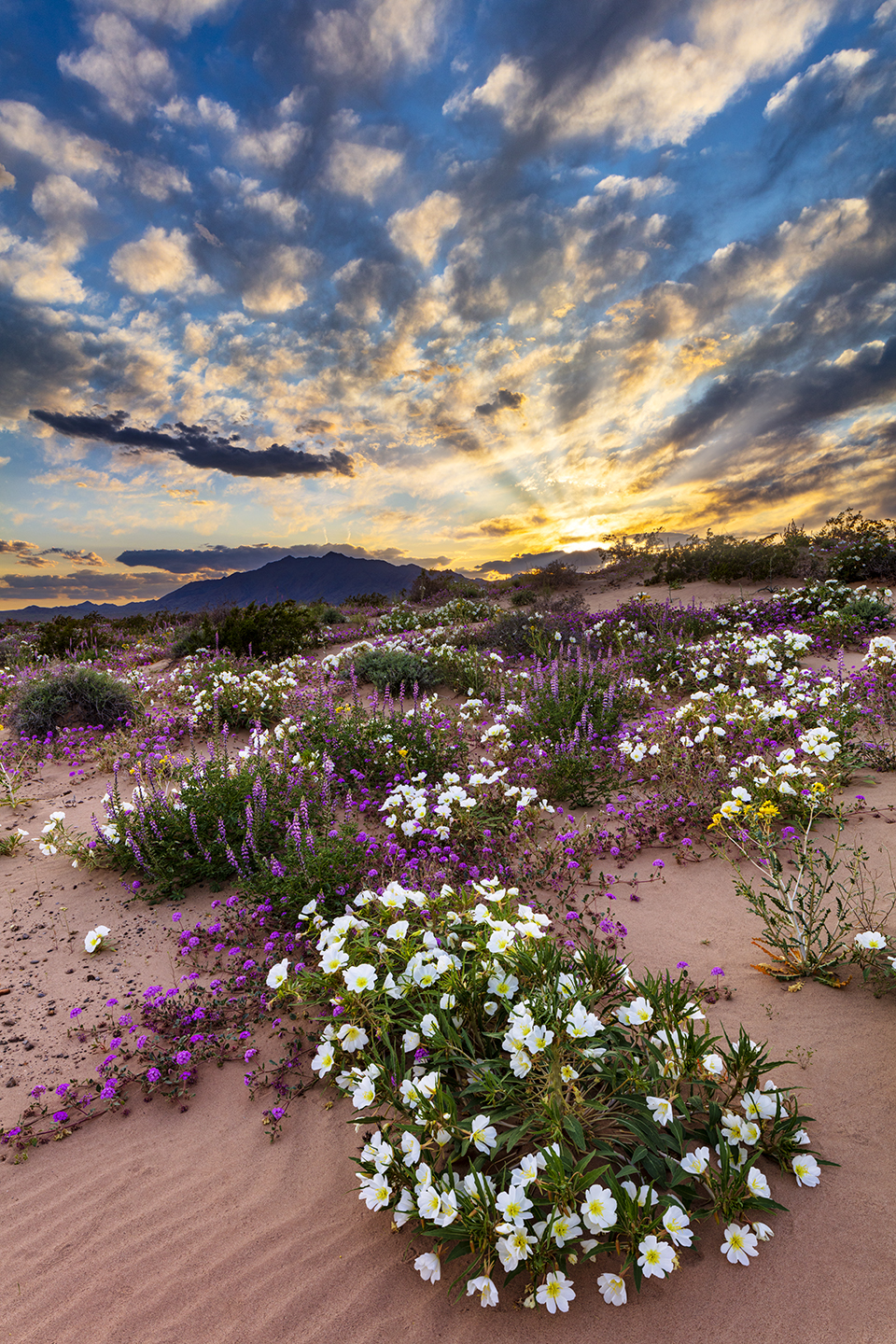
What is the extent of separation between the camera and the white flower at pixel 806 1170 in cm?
197

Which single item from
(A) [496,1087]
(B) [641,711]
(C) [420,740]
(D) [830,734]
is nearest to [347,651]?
(C) [420,740]

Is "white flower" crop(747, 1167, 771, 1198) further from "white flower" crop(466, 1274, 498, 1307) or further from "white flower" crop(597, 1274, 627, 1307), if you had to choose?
"white flower" crop(466, 1274, 498, 1307)

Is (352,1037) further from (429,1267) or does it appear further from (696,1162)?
(696,1162)

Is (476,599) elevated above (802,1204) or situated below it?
above

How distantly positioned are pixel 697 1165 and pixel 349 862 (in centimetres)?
267

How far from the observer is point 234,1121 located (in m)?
2.58

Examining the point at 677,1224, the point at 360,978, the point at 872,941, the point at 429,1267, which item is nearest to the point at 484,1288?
the point at 429,1267

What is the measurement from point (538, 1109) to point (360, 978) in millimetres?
855

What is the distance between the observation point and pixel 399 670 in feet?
30.4

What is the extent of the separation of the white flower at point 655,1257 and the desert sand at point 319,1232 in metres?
0.21

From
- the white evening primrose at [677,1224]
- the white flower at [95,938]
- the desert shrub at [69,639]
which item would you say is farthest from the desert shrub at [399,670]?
the desert shrub at [69,639]

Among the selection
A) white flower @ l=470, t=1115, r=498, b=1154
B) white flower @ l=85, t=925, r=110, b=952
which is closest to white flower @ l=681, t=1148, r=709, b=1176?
white flower @ l=470, t=1115, r=498, b=1154

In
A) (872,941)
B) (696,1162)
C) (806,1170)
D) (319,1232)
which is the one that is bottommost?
(319,1232)

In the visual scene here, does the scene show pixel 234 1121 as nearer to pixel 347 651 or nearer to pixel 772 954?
pixel 772 954
